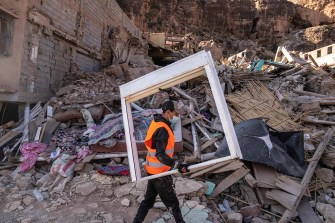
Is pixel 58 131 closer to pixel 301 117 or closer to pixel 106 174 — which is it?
pixel 106 174

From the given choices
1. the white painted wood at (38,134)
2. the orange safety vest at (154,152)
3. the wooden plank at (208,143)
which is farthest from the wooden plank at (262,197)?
the white painted wood at (38,134)

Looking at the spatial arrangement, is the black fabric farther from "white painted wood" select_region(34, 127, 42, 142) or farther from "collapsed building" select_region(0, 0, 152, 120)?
"collapsed building" select_region(0, 0, 152, 120)

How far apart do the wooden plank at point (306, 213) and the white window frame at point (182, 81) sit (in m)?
2.36

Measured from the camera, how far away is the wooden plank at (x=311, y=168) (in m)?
4.18

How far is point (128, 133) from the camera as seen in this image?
3447 mm

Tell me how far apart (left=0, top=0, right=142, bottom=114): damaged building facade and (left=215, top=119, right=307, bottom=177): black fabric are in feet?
17.5

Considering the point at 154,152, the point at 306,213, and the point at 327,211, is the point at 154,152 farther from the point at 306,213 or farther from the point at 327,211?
the point at 327,211

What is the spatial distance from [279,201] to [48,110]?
585 cm

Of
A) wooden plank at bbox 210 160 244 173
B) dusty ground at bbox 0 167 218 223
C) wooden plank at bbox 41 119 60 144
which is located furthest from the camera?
wooden plank at bbox 41 119 60 144

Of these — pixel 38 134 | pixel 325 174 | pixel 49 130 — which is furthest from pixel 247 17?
pixel 38 134

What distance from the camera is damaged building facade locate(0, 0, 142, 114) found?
6445 mm

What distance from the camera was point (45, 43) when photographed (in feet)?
25.3

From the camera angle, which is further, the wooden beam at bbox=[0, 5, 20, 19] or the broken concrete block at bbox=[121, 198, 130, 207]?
the wooden beam at bbox=[0, 5, 20, 19]

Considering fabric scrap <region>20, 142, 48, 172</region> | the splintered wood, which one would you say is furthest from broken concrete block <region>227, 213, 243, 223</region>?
fabric scrap <region>20, 142, 48, 172</region>
